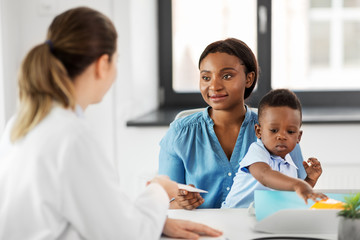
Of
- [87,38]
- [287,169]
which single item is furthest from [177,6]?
[87,38]

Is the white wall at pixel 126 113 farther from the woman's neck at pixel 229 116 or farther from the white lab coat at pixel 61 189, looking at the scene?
the white lab coat at pixel 61 189

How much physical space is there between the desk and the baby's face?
0.20 metres

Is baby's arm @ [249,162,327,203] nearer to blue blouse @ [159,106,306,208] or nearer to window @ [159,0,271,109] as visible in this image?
blue blouse @ [159,106,306,208]

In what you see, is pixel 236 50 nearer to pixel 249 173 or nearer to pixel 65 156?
pixel 249 173

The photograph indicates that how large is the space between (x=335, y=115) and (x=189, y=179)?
4.30 ft

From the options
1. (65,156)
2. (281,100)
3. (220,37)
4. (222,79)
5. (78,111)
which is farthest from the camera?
(220,37)

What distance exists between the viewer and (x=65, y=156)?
103cm

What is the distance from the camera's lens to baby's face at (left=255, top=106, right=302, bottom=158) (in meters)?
1.46

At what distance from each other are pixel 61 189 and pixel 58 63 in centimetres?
27

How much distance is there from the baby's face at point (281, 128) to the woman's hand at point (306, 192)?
23 centimetres

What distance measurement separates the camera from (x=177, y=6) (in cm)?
325

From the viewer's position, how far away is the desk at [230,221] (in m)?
1.26

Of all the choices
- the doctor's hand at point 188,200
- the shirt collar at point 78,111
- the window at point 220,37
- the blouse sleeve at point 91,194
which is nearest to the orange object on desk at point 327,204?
the doctor's hand at point 188,200

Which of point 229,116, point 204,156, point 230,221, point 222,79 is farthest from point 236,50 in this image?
point 230,221
